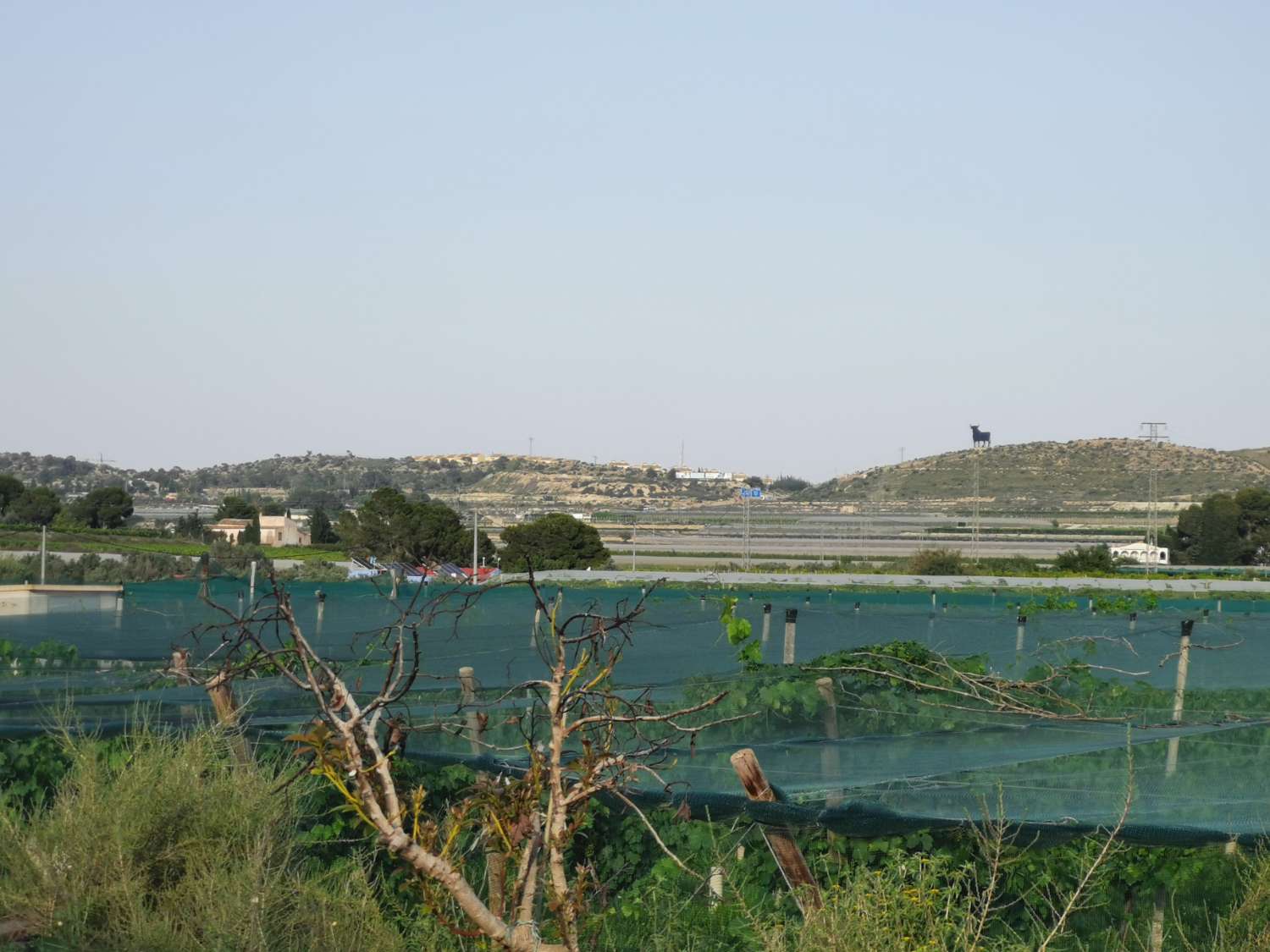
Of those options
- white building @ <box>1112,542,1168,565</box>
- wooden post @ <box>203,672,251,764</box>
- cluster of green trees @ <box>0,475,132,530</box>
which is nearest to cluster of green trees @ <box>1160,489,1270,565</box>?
white building @ <box>1112,542,1168,565</box>

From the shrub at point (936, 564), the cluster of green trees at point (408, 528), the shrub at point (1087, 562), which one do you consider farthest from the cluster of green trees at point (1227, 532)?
the cluster of green trees at point (408, 528)

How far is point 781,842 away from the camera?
17.5 ft

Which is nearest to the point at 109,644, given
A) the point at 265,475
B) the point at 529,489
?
the point at 529,489

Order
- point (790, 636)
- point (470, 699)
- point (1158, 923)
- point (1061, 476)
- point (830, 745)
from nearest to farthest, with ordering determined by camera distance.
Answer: point (1158, 923) < point (830, 745) < point (470, 699) < point (790, 636) < point (1061, 476)

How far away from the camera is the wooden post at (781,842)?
4953 millimetres

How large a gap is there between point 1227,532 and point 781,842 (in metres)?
51.1

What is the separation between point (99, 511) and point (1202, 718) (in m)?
56.0

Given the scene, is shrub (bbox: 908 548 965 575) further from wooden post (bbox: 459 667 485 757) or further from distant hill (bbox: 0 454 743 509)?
distant hill (bbox: 0 454 743 509)

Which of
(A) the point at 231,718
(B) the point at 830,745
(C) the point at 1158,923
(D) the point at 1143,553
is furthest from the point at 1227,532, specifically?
(A) the point at 231,718

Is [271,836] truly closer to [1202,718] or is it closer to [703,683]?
[703,683]

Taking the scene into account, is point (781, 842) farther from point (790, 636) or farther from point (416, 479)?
point (416, 479)

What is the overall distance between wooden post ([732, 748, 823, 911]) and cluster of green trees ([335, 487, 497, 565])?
120ft

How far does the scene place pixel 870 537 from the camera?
65188mm

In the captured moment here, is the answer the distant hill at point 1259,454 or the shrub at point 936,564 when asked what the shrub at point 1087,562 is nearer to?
the shrub at point 936,564
